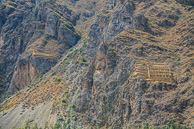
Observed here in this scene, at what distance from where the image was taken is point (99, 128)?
90.2 m

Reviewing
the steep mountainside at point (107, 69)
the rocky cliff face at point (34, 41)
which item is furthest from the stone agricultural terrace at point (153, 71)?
the rocky cliff face at point (34, 41)

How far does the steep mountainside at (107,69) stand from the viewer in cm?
7800

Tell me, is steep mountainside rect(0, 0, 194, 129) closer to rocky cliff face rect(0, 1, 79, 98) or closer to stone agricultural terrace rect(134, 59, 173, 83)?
stone agricultural terrace rect(134, 59, 173, 83)

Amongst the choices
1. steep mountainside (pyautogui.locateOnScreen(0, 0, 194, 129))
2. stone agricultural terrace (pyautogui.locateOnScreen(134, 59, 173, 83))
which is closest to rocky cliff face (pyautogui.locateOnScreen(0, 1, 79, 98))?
steep mountainside (pyautogui.locateOnScreen(0, 0, 194, 129))

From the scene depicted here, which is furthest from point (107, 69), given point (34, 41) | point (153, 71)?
point (34, 41)

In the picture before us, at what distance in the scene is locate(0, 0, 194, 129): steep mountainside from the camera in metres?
78.0

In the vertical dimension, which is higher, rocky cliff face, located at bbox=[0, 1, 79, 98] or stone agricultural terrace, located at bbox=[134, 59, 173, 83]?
stone agricultural terrace, located at bbox=[134, 59, 173, 83]

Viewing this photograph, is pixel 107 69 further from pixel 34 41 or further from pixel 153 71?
pixel 34 41

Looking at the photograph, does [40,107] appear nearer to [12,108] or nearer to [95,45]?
[12,108]

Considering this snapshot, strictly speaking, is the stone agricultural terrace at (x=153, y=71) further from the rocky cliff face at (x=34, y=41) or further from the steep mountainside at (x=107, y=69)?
the rocky cliff face at (x=34, y=41)

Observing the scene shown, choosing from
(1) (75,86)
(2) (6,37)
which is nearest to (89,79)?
(1) (75,86)

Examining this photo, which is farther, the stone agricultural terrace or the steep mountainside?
the stone agricultural terrace

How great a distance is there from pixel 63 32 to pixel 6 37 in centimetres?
5125

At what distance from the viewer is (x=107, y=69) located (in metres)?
96.4
